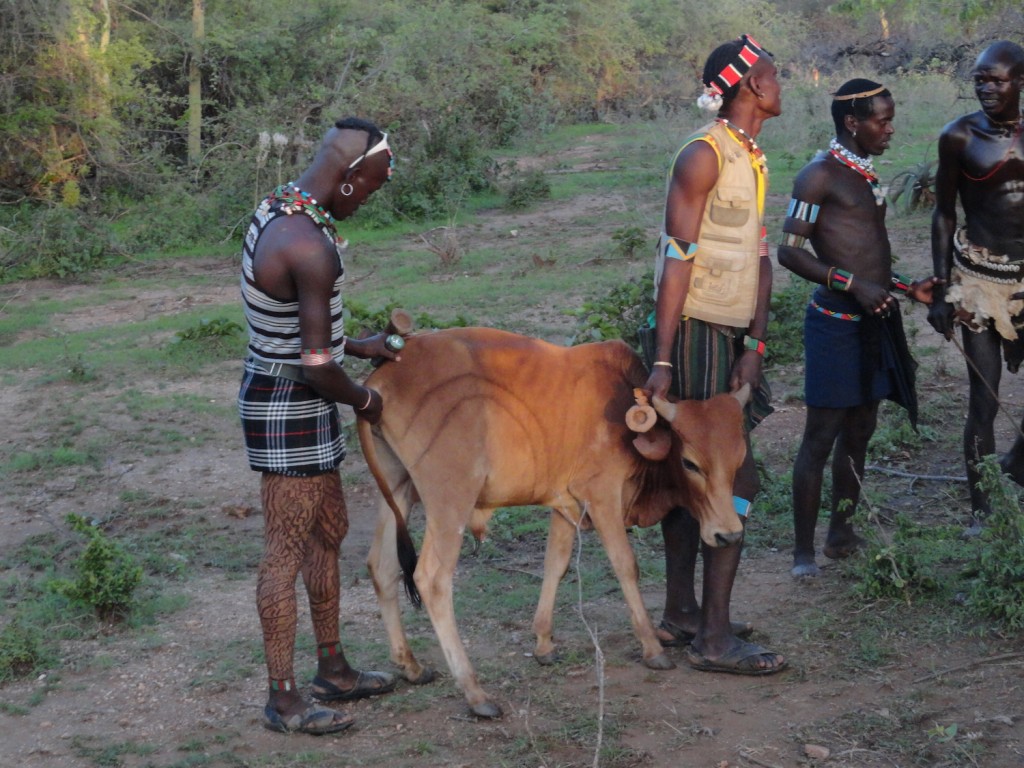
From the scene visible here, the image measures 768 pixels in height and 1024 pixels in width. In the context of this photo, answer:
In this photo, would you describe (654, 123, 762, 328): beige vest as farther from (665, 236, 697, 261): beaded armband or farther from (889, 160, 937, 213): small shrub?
(889, 160, 937, 213): small shrub

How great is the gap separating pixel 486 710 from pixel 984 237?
315cm

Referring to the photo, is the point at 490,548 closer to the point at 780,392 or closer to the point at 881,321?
the point at 881,321

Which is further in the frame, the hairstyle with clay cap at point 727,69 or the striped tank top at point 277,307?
the hairstyle with clay cap at point 727,69

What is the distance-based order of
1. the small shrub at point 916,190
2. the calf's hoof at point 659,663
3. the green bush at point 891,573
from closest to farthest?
the calf's hoof at point 659,663
the green bush at point 891,573
the small shrub at point 916,190

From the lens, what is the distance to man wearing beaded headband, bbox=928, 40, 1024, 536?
17.5 feet

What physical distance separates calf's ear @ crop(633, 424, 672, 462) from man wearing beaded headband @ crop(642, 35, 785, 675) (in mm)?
154

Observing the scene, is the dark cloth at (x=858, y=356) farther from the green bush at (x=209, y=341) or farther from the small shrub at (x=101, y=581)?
the green bush at (x=209, y=341)

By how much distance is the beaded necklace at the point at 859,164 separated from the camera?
5164 mm

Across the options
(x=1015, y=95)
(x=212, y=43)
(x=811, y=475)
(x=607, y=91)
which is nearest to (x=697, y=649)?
(x=811, y=475)

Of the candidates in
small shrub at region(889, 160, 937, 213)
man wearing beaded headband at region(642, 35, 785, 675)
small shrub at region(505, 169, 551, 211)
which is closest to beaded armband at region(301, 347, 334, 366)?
man wearing beaded headband at region(642, 35, 785, 675)

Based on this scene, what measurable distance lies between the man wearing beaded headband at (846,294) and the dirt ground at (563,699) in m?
0.61

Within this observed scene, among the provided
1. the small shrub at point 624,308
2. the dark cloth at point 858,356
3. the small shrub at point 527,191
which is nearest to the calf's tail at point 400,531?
the dark cloth at point 858,356

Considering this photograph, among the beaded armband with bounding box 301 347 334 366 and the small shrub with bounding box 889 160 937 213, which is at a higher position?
the beaded armband with bounding box 301 347 334 366

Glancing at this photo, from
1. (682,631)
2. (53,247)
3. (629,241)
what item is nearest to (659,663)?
A: (682,631)
